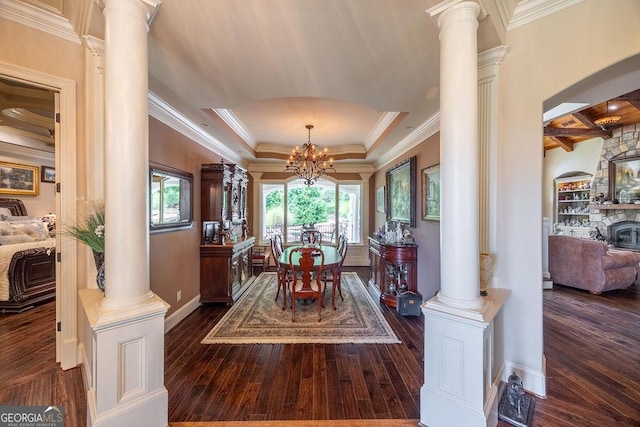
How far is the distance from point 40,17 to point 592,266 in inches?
288

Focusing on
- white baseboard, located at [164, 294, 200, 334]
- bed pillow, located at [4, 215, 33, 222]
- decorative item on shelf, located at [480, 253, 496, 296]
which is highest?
bed pillow, located at [4, 215, 33, 222]

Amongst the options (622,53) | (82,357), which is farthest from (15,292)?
(622,53)

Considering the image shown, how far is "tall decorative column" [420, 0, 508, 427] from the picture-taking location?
1508 millimetres

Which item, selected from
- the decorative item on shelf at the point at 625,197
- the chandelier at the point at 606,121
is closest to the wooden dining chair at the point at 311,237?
the chandelier at the point at 606,121

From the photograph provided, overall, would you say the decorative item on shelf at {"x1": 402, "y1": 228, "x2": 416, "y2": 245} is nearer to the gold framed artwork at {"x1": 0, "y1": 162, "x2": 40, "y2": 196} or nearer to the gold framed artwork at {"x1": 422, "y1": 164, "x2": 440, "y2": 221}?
the gold framed artwork at {"x1": 422, "y1": 164, "x2": 440, "y2": 221}

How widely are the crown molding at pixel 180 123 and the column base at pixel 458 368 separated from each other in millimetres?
3335

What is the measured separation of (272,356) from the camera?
2486 millimetres

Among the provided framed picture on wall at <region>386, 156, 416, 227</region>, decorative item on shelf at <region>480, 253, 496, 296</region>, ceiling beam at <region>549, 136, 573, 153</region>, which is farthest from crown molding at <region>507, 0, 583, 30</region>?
ceiling beam at <region>549, 136, 573, 153</region>

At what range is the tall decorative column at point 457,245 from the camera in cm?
151

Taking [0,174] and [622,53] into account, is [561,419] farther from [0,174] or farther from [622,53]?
[0,174]

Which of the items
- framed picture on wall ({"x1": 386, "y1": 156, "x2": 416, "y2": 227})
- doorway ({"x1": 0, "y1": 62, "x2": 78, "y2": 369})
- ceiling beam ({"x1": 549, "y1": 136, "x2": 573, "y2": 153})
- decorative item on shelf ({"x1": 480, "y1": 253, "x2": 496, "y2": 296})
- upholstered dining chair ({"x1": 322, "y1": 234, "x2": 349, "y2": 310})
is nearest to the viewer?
decorative item on shelf ({"x1": 480, "y1": 253, "x2": 496, "y2": 296})

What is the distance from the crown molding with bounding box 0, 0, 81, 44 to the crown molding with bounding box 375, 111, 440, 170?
3630 millimetres

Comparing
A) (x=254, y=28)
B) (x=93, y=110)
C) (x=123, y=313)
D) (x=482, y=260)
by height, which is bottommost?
(x=123, y=313)

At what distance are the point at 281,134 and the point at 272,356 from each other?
12.9 ft
